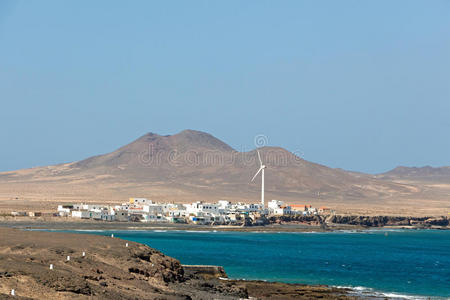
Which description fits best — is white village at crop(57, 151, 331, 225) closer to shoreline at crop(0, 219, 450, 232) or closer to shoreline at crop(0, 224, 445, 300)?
shoreline at crop(0, 219, 450, 232)

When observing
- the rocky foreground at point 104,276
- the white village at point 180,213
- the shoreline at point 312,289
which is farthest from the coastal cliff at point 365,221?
the rocky foreground at point 104,276

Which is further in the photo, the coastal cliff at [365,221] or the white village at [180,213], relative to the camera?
the coastal cliff at [365,221]

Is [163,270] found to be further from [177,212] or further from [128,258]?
[177,212]

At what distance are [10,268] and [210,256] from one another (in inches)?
1629

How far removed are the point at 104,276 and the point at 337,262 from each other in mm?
40324

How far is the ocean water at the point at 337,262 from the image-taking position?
5256 cm

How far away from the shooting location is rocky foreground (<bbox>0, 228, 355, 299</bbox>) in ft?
90.9

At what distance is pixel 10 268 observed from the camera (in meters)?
28.6

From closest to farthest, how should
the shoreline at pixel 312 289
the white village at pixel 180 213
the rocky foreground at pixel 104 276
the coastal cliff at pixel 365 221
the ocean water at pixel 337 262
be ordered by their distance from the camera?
the rocky foreground at pixel 104 276 → the shoreline at pixel 312 289 → the ocean water at pixel 337 262 → the white village at pixel 180 213 → the coastal cliff at pixel 365 221

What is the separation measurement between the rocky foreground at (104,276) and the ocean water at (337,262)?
→ 698 centimetres

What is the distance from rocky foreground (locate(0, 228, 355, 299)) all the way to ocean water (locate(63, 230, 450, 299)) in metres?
6.98

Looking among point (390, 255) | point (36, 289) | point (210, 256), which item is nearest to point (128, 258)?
point (36, 289)

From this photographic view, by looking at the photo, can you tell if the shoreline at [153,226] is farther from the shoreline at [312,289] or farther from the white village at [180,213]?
the shoreline at [312,289]

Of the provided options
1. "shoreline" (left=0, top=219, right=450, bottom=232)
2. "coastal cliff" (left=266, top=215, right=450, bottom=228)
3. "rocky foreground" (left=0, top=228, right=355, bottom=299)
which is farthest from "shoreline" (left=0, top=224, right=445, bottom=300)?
"coastal cliff" (left=266, top=215, right=450, bottom=228)
